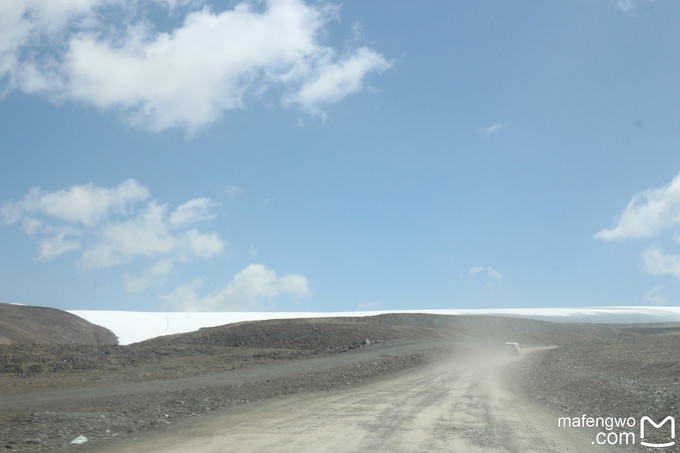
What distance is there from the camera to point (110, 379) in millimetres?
28484

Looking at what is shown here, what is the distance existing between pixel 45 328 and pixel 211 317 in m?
51.2

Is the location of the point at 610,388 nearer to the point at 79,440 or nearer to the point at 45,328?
the point at 79,440

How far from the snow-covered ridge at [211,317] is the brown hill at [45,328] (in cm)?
1156

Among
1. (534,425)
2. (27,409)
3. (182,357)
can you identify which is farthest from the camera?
(182,357)

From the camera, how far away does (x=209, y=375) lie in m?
30.1

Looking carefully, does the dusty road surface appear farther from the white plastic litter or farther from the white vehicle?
the white vehicle

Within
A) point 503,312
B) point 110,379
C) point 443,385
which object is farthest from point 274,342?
point 503,312

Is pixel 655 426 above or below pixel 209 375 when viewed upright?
above

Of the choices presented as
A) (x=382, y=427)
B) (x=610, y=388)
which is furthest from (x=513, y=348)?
(x=382, y=427)

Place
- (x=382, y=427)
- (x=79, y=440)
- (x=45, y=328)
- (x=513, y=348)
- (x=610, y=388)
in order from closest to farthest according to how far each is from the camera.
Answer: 1. (x=79, y=440)
2. (x=382, y=427)
3. (x=610, y=388)
4. (x=513, y=348)
5. (x=45, y=328)

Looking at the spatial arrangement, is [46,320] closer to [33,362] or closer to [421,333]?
[33,362]

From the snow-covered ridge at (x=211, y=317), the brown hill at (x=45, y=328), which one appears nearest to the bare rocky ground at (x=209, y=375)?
the brown hill at (x=45, y=328)

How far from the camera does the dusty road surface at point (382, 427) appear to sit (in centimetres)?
1148

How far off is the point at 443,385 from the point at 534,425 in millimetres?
10174
